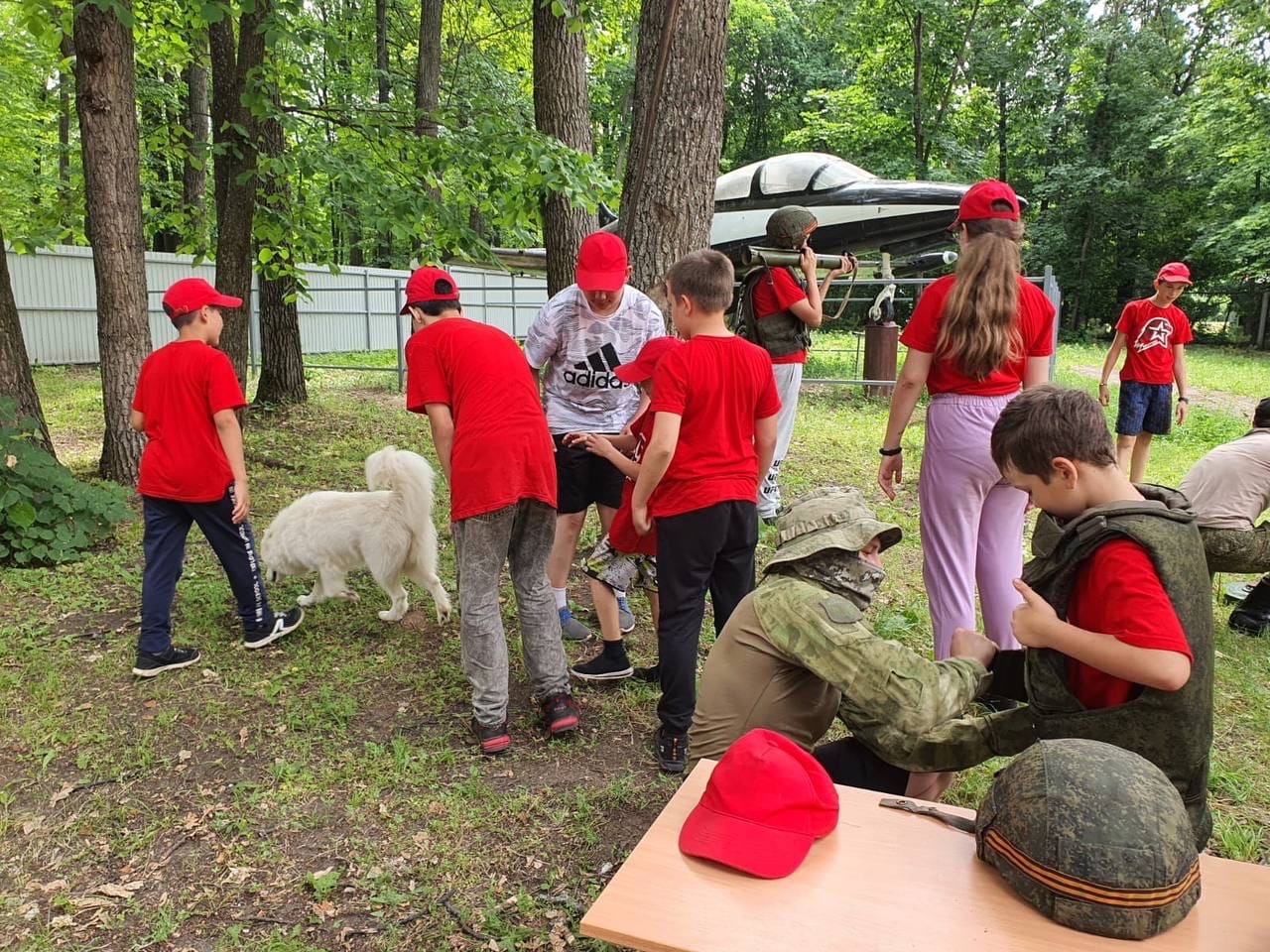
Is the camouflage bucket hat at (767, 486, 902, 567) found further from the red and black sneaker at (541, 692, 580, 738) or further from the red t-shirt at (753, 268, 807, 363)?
the red t-shirt at (753, 268, 807, 363)

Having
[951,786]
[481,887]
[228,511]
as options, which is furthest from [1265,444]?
[228,511]

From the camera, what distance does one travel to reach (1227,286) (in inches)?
1148

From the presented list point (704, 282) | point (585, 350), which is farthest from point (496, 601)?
point (704, 282)

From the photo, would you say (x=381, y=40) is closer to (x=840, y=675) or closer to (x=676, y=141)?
(x=676, y=141)

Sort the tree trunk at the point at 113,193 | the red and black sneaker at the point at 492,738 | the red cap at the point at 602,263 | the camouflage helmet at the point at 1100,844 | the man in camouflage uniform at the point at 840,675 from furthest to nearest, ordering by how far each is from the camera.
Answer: the tree trunk at the point at 113,193
the red cap at the point at 602,263
the red and black sneaker at the point at 492,738
the man in camouflage uniform at the point at 840,675
the camouflage helmet at the point at 1100,844

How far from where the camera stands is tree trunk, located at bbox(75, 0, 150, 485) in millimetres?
6016

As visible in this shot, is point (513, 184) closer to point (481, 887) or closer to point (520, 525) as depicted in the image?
point (520, 525)

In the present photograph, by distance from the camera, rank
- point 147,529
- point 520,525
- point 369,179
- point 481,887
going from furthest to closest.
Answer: point 369,179 → point 147,529 → point 520,525 → point 481,887

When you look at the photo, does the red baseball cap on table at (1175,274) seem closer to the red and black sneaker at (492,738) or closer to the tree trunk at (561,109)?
the tree trunk at (561,109)

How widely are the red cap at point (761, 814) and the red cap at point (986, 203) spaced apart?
7.67 feet

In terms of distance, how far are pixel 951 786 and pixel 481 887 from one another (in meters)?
1.82

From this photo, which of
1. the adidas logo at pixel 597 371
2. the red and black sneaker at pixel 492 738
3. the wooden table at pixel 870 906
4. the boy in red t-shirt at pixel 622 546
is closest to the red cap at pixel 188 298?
the adidas logo at pixel 597 371

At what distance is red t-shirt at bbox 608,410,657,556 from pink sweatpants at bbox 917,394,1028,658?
113 centimetres

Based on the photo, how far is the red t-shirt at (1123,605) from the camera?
6.01 ft
